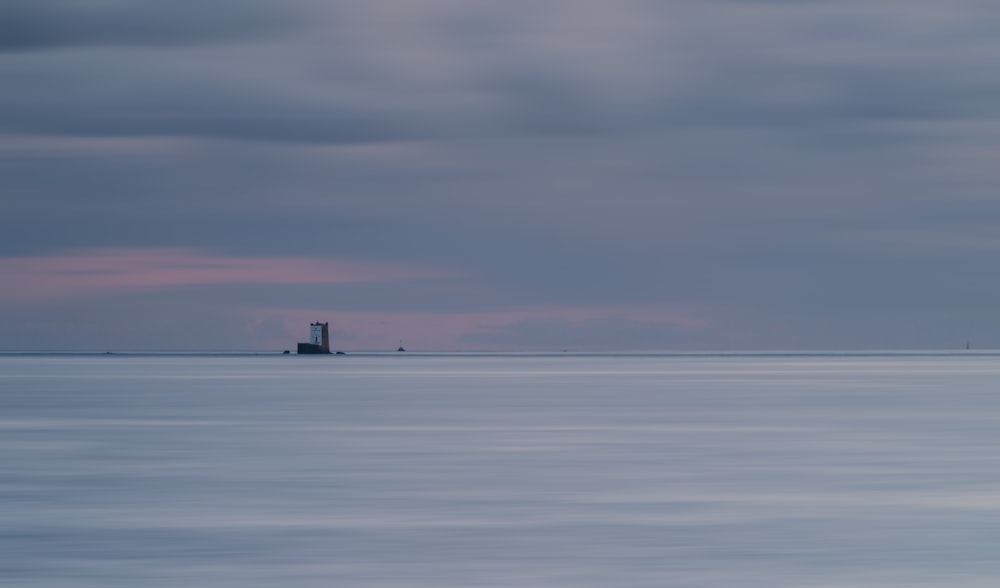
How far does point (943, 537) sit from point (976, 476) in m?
8.58

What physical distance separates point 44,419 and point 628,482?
27.0 m

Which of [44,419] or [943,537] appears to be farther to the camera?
[44,419]

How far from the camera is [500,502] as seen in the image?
77.7ft

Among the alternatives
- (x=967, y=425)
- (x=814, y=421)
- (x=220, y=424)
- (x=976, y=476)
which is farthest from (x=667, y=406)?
(x=976, y=476)

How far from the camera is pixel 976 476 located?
2769 centimetres

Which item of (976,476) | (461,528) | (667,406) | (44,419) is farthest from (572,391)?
(461,528)

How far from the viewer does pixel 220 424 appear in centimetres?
4512

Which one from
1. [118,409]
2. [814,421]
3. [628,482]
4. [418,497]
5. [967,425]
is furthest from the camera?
[118,409]

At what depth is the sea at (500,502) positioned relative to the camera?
671 inches

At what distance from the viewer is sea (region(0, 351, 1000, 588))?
671 inches

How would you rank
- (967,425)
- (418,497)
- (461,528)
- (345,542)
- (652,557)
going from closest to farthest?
(652,557)
(345,542)
(461,528)
(418,497)
(967,425)

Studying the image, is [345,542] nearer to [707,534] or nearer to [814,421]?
[707,534]

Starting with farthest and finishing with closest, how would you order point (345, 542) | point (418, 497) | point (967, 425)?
1. point (967, 425)
2. point (418, 497)
3. point (345, 542)

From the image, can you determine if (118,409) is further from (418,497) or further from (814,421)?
(418,497)
